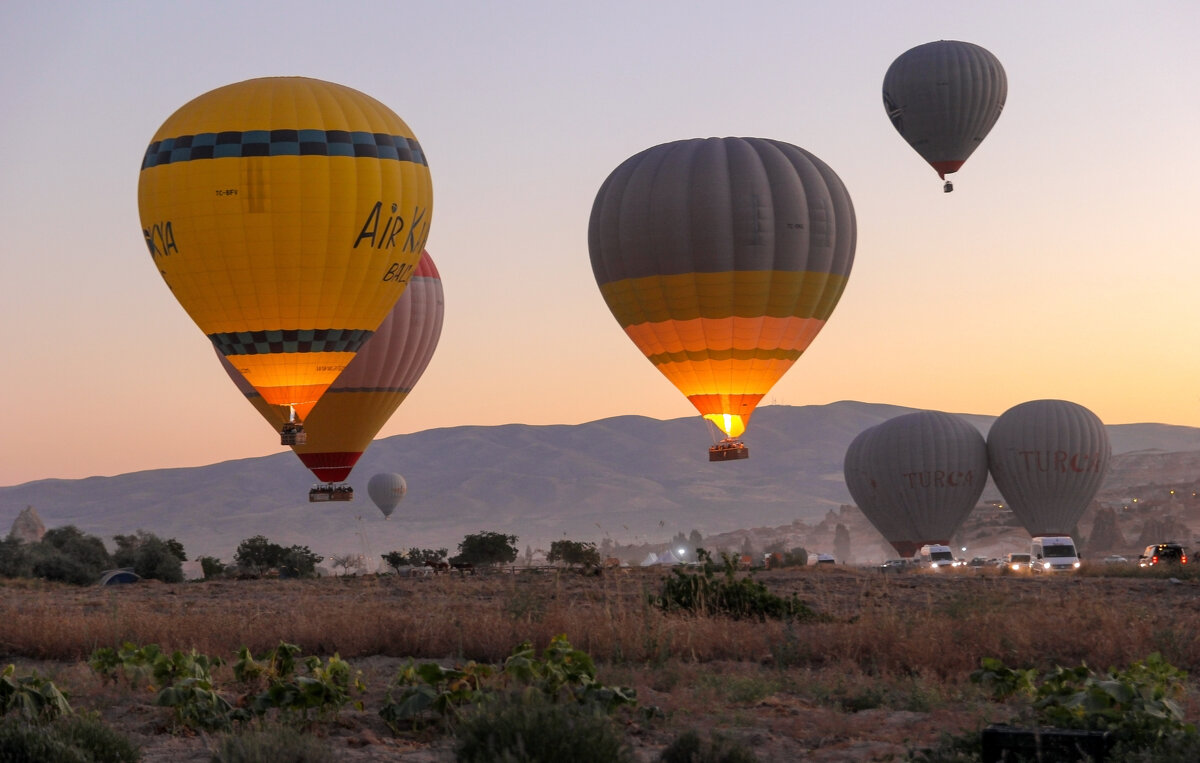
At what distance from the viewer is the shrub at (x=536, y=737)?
323 inches

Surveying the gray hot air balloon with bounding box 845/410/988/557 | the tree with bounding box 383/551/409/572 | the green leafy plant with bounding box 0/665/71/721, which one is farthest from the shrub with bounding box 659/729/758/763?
the gray hot air balloon with bounding box 845/410/988/557

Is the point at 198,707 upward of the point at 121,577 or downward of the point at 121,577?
downward

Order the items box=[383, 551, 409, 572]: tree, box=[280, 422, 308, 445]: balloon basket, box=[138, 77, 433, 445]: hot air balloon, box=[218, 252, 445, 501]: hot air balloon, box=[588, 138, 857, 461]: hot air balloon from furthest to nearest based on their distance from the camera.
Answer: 1. box=[383, 551, 409, 572]: tree
2. box=[218, 252, 445, 501]: hot air balloon
3. box=[588, 138, 857, 461]: hot air balloon
4. box=[280, 422, 308, 445]: balloon basket
5. box=[138, 77, 433, 445]: hot air balloon

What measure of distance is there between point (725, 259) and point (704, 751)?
29243 mm

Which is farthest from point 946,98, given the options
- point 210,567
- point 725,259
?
point 210,567

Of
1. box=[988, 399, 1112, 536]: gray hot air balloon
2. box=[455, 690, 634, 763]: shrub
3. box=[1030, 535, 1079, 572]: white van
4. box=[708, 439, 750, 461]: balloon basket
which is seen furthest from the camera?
box=[988, 399, 1112, 536]: gray hot air balloon

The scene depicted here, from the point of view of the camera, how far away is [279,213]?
32.5 m

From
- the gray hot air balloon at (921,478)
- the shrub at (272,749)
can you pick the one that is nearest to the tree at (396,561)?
the gray hot air balloon at (921,478)

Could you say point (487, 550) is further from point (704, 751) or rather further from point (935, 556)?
point (704, 751)

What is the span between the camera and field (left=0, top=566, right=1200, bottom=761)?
10.1 meters

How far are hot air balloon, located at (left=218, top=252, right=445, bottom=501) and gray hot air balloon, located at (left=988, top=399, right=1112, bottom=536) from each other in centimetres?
3493

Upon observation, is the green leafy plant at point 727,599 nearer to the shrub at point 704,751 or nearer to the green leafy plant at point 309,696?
the green leafy plant at point 309,696

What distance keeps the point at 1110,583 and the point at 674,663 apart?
58.6 ft

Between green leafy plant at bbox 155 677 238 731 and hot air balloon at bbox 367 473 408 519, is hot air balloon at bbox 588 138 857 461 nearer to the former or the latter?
green leafy plant at bbox 155 677 238 731
